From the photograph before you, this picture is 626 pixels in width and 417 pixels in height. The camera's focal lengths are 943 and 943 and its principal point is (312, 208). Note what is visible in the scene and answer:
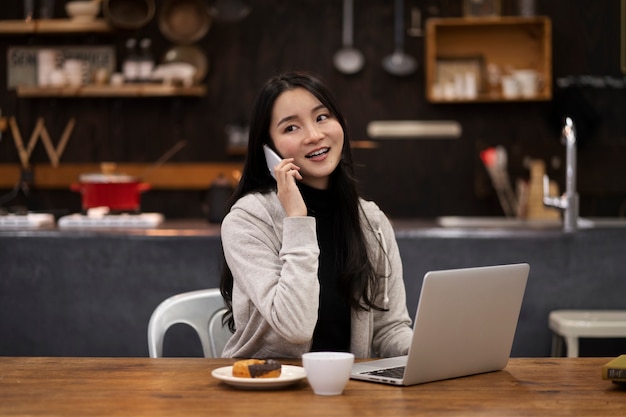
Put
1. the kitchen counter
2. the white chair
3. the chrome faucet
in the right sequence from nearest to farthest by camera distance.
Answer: the white chair < the kitchen counter < the chrome faucet

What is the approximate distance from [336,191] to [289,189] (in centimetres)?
24

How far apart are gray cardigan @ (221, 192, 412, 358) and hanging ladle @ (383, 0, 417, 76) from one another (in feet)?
10.9

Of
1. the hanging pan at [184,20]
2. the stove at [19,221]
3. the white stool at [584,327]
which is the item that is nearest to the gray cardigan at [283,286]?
the white stool at [584,327]

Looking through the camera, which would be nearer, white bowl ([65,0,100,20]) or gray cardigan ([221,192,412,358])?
gray cardigan ([221,192,412,358])

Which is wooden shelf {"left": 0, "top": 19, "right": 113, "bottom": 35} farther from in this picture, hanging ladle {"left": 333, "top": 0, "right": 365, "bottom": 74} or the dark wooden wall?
hanging ladle {"left": 333, "top": 0, "right": 365, "bottom": 74}

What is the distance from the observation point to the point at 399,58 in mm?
5465

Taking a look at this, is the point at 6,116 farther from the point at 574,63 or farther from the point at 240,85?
the point at 574,63

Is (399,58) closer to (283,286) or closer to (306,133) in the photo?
(306,133)

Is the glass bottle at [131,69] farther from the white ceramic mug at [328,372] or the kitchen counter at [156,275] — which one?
the white ceramic mug at [328,372]

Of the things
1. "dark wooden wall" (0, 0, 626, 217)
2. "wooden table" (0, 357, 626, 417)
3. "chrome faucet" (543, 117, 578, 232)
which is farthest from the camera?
Answer: "dark wooden wall" (0, 0, 626, 217)

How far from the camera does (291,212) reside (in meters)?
2.00

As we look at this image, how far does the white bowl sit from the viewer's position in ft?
17.7

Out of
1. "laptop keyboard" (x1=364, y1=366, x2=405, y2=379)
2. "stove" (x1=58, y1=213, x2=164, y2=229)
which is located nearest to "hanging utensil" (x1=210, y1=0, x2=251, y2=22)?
"stove" (x1=58, y1=213, x2=164, y2=229)

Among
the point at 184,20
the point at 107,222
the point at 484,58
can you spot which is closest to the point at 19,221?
the point at 107,222
